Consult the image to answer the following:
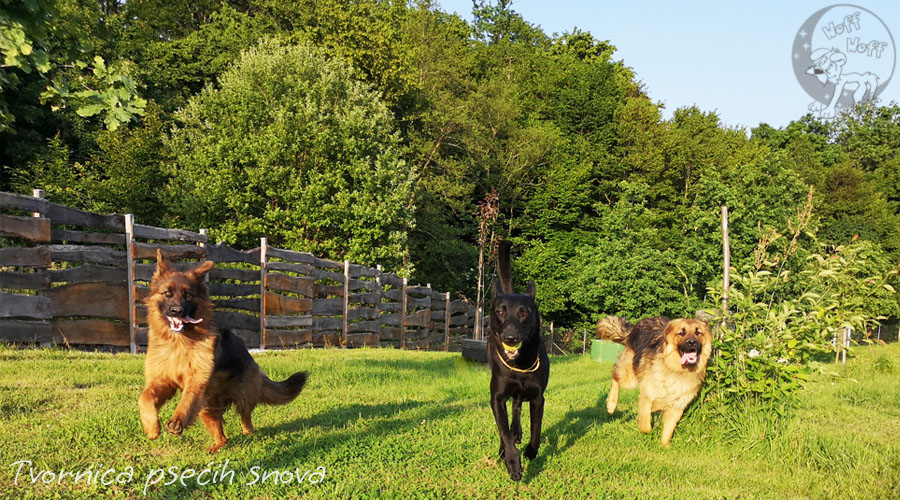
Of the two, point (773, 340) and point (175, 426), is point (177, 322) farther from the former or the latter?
point (773, 340)

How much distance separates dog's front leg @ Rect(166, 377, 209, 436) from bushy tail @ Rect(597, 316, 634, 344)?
20.8 feet

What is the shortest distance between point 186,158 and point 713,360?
25756 mm

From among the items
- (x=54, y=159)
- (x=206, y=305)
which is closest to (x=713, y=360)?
(x=206, y=305)

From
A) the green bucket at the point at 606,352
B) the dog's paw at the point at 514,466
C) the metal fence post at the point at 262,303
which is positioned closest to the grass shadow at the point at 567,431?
the dog's paw at the point at 514,466

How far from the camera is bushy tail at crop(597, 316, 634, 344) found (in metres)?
9.38

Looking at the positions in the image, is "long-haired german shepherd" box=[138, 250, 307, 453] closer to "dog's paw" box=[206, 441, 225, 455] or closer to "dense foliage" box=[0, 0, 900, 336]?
"dog's paw" box=[206, 441, 225, 455]

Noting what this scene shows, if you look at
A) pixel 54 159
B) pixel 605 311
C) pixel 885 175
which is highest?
pixel 885 175

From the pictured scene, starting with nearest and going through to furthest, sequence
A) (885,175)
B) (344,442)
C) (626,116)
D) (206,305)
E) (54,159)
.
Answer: (206,305)
(344,442)
(54,159)
(626,116)
(885,175)

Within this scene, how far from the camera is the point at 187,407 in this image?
4754 mm

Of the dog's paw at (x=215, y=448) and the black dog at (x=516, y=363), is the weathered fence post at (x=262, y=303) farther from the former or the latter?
the black dog at (x=516, y=363)

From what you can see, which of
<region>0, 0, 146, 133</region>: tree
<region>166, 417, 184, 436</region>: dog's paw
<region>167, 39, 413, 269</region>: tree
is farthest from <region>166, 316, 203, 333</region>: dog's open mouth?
<region>167, 39, 413, 269</region>: tree

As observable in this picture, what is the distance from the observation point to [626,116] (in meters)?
44.5

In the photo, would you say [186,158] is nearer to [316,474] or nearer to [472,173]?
[472,173]

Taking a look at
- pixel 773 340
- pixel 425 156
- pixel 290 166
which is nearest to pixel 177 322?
pixel 773 340
